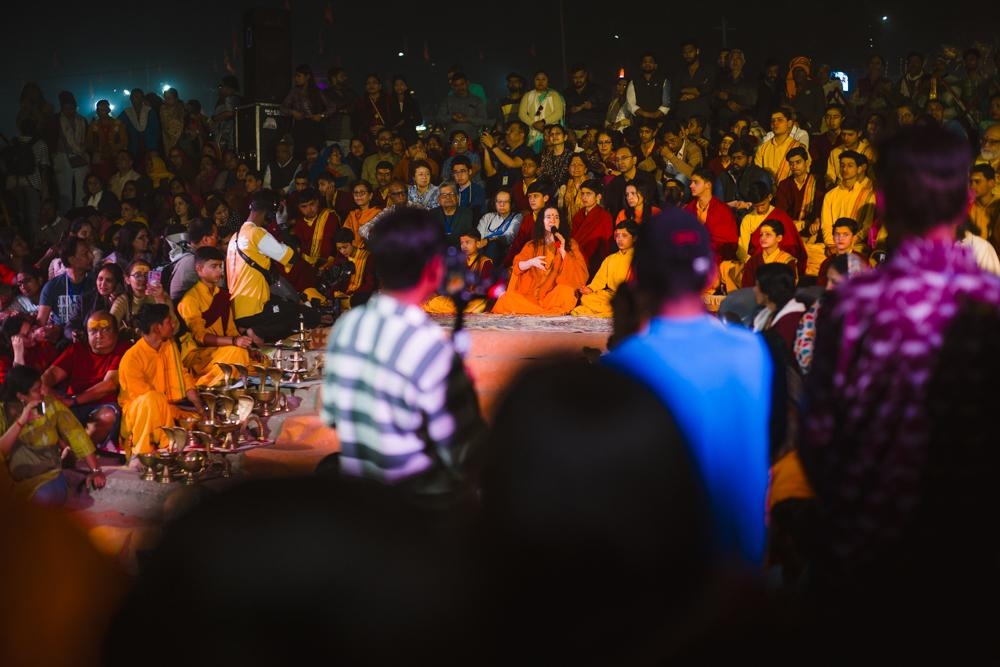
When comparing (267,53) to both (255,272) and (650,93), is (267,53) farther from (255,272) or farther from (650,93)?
(255,272)

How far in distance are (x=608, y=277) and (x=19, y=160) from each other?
6.61 metres

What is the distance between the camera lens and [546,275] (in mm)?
8062

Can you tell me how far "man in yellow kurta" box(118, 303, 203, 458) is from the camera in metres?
5.94

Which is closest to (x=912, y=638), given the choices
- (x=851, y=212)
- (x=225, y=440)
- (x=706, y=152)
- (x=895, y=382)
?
(x=895, y=382)

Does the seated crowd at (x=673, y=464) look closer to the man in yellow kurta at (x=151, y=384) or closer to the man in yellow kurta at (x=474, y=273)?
the man in yellow kurta at (x=151, y=384)

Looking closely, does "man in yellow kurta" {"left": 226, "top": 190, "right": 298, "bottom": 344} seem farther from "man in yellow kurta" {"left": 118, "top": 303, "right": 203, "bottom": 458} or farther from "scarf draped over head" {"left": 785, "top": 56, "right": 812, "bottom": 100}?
"scarf draped over head" {"left": 785, "top": 56, "right": 812, "bottom": 100}

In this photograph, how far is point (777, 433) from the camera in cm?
194

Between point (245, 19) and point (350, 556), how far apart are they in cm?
1146

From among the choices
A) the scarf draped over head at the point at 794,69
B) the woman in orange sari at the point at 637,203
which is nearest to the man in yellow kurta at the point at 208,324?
the woman in orange sari at the point at 637,203

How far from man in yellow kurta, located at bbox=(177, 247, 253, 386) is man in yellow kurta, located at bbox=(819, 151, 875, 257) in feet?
13.2

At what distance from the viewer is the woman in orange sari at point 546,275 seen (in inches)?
314

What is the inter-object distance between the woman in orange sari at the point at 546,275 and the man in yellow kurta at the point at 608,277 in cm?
16

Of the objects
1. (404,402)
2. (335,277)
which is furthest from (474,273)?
(404,402)

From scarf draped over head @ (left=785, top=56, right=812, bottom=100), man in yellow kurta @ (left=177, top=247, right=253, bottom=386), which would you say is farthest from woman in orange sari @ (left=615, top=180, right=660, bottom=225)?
man in yellow kurta @ (left=177, top=247, right=253, bottom=386)
